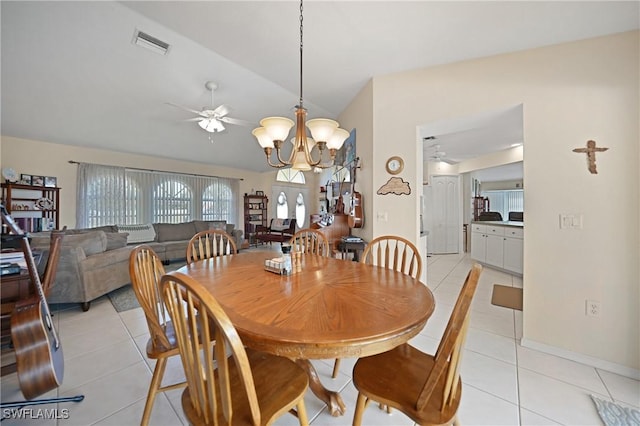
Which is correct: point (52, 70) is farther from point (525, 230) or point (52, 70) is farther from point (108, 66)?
point (525, 230)

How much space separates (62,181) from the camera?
4.86m

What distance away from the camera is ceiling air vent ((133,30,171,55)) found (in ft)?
9.25

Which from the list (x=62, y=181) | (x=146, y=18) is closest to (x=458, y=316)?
(x=146, y=18)

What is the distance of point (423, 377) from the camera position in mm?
1055

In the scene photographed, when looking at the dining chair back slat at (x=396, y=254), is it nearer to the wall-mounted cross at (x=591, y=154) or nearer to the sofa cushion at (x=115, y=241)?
the wall-mounted cross at (x=591, y=154)

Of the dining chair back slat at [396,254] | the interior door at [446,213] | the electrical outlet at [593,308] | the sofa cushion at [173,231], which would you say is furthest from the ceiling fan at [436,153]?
the sofa cushion at [173,231]

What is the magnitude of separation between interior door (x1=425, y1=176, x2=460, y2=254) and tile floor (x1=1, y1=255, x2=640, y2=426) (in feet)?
13.7

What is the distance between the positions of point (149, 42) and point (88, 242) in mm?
2461

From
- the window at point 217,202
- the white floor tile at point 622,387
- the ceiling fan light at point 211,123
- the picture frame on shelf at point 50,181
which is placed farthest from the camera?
the window at point 217,202

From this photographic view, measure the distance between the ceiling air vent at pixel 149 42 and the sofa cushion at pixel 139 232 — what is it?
3871 millimetres

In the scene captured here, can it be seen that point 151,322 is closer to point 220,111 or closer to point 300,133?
point 300,133

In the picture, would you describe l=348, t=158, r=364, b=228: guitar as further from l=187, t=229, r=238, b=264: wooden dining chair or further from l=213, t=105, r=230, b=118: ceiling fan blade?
l=213, t=105, r=230, b=118: ceiling fan blade

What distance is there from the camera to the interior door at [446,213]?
6.50 meters

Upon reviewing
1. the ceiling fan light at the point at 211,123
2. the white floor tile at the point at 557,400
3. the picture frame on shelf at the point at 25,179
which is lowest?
the white floor tile at the point at 557,400
